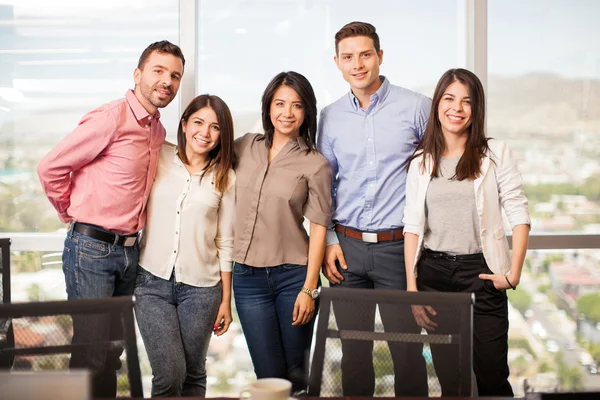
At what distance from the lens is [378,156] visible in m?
2.60

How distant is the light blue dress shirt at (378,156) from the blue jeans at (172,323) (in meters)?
0.63

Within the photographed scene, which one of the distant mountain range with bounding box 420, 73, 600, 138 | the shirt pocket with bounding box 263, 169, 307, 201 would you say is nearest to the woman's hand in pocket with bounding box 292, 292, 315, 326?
the shirt pocket with bounding box 263, 169, 307, 201

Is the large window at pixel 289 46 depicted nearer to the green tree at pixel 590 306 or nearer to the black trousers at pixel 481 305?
the black trousers at pixel 481 305

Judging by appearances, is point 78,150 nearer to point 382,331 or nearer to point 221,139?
point 221,139

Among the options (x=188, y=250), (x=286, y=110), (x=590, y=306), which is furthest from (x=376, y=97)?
(x=590, y=306)

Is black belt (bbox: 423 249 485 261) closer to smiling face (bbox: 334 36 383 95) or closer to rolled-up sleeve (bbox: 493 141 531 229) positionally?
rolled-up sleeve (bbox: 493 141 531 229)

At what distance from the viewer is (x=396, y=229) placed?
262 cm

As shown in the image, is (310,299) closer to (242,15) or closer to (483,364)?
(483,364)

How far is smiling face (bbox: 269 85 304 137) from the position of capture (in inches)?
98.4

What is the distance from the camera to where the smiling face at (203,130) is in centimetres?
246

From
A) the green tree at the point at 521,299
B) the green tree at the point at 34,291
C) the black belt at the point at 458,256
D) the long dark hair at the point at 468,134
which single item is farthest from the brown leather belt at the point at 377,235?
the green tree at the point at 34,291

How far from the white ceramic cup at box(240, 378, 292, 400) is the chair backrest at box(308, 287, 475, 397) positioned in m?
0.42

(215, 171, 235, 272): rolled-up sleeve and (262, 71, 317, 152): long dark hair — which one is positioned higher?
(262, 71, 317, 152): long dark hair

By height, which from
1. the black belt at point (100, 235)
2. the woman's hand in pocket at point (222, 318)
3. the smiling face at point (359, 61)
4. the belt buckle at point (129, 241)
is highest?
the smiling face at point (359, 61)
